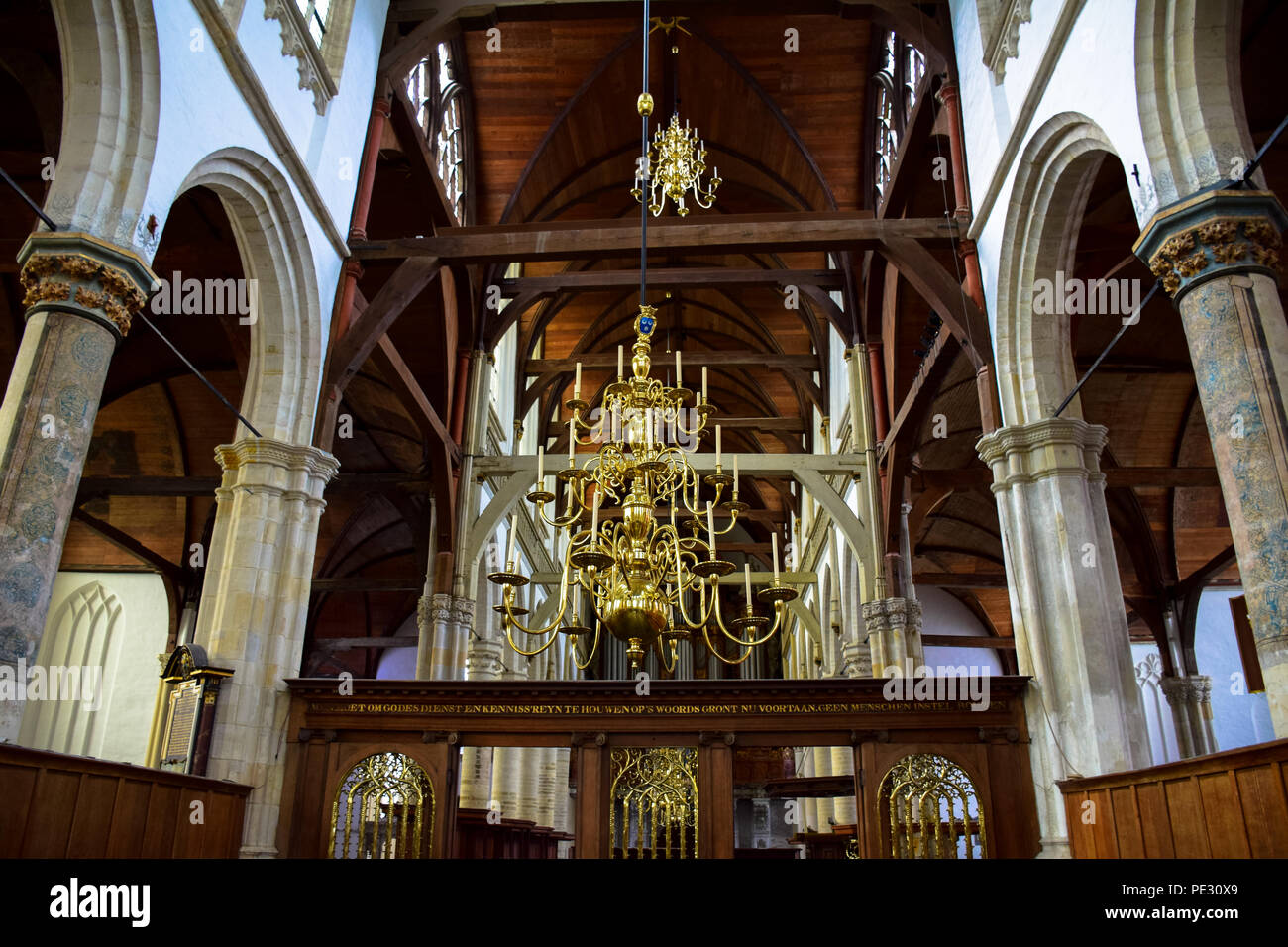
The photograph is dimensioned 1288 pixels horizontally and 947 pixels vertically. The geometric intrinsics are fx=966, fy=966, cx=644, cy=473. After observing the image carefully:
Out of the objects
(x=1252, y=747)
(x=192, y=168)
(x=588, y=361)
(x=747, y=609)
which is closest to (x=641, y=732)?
(x=747, y=609)

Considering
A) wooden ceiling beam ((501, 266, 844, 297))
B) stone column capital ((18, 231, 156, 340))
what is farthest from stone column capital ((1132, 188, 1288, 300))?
wooden ceiling beam ((501, 266, 844, 297))

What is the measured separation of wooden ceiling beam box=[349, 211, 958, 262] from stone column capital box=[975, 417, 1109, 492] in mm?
3048

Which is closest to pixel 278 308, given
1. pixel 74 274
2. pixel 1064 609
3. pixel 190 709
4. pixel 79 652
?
pixel 74 274

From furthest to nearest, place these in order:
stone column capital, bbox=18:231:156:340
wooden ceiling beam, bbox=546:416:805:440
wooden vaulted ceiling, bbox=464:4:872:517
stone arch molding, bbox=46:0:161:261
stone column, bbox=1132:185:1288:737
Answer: wooden ceiling beam, bbox=546:416:805:440 → wooden vaulted ceiling, bbox=464:4:872:517 → stone arch molding, bbox=46:0:161:261 → stone column capital, bbox=18:231:156:340 → stone column, bbox=1132:185:1288:737

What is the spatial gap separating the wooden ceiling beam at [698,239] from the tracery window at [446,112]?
9.20 ft

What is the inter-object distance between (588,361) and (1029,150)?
35.3 feet

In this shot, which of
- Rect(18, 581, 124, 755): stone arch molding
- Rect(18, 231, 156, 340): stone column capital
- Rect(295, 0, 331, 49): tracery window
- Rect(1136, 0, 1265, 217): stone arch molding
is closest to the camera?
Rect(18, 231, 156, 340): stone column capital

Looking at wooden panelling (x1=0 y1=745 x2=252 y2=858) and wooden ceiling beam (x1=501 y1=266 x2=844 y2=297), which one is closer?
wooden panelling (x1=0 y1=745 x2=252 y2=858)

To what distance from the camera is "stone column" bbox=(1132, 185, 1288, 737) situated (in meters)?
4.89

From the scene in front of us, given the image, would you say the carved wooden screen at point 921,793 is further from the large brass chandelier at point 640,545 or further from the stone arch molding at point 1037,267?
the stone arch molding at point 1037,267

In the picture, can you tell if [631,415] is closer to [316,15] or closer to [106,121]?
[106,121]

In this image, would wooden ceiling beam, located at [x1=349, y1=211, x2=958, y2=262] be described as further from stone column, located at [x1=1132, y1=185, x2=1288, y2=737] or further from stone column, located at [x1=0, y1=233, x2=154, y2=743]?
stone column, located at [x1=1132, y1=185, x2=1288, y2=737]
